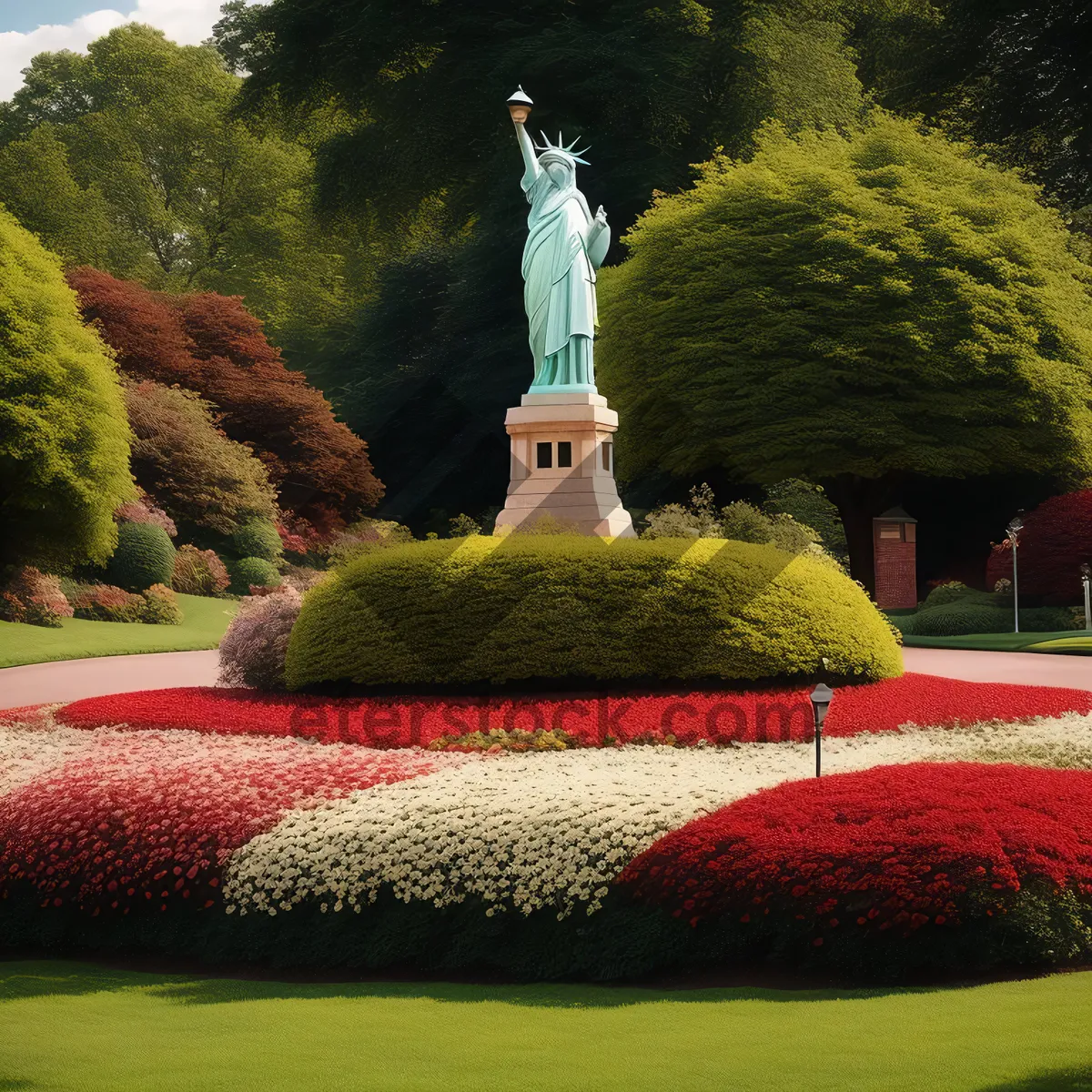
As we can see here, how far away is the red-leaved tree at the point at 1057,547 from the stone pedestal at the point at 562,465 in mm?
14160

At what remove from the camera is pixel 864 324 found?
28328 millimetres

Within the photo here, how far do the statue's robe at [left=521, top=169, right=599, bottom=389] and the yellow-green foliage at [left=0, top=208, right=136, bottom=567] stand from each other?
11260mm

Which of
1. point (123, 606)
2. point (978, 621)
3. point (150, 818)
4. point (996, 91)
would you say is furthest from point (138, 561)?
point (996, 91)

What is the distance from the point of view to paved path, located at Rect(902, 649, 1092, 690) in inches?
681

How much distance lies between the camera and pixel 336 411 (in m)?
43.7

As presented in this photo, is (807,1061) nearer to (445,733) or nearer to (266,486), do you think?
(445,733)

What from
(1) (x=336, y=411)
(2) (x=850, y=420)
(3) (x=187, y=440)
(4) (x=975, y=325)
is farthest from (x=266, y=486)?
(4) (x=975, y=325)

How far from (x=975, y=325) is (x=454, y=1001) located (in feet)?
79.6

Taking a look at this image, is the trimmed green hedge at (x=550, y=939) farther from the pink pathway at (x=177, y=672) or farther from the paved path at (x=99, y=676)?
the pink pathway at (x=177, y=672)

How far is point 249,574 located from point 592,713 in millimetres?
22980

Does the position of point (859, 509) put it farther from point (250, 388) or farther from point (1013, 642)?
point (250, 388)

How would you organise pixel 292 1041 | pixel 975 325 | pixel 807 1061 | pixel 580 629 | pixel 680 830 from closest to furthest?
pixel 807 1061
pixel 292 1041
pixel 680 830
pixel 580 629
pixel 975 325

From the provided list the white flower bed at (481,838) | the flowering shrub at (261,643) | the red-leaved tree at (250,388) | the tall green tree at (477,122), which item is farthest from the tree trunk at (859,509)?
the white flower bed at (481,838)

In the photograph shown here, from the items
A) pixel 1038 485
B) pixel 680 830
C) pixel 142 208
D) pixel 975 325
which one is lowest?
pixel 680 830
